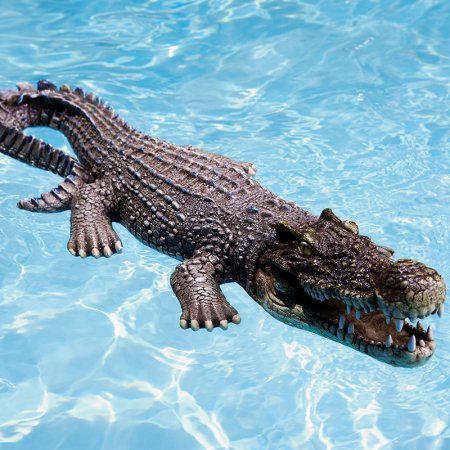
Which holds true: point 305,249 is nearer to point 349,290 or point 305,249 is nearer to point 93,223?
point 349,290

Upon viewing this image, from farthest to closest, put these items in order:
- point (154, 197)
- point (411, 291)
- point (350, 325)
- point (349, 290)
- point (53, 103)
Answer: point (53, 103) → point (154, 197) → point (350, 325) → point (349, 290) → point (411, 291)

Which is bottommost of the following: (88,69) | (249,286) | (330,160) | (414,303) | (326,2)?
(249,286)

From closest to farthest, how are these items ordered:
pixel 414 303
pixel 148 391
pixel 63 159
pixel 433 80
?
pixel 414 303 → pixel 148 391 → pixel 63 159 → pixel 433 80

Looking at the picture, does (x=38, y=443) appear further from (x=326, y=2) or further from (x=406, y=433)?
(x=326, y=2)

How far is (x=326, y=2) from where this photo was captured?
9.95 m

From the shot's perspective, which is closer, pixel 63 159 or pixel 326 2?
pixel 63 159

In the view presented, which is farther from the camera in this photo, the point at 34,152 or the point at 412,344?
the point at 34,152

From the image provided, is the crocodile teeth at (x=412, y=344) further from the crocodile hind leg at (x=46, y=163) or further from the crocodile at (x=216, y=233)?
the crocodile hind leg at (x=46, y=163)

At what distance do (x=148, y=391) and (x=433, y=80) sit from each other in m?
5.39

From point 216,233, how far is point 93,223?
113 centimetres

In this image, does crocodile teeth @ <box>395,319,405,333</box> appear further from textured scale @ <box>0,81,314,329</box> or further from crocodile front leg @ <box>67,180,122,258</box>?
crocodile front leg @ <box>67,180,122,258</box>

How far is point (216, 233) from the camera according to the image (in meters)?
5.44

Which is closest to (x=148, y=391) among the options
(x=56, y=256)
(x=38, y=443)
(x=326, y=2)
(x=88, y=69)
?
(x=38, y=443)

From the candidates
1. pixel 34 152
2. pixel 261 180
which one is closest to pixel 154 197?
pixel 261 180
